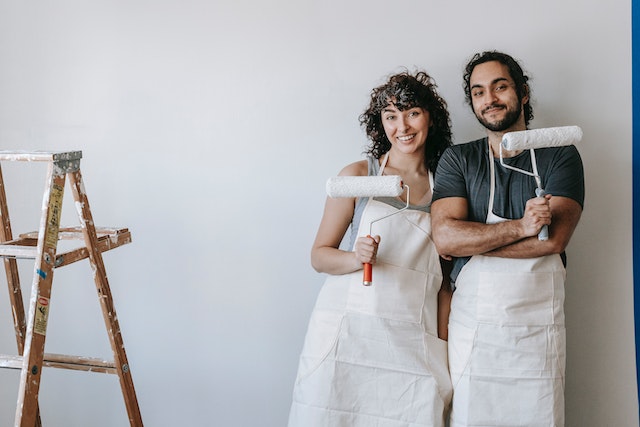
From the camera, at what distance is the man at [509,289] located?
1.60m

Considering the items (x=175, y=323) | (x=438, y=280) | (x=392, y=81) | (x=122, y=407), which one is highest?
(x=392, y=81)

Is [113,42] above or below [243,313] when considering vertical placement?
above

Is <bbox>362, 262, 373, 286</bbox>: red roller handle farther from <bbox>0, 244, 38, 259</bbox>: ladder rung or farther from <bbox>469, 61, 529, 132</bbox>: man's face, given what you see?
<bbox>0, 244, 38, 259</bbox>: ladder rung

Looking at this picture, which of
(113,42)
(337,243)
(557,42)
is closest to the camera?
(337,243)

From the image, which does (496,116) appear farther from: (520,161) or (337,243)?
(337,243)

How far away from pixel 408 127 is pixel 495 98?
0.25 m

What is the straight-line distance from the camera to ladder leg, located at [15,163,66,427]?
4.84ft

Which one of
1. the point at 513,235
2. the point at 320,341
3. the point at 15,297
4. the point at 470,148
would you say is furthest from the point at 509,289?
the point at 15,297

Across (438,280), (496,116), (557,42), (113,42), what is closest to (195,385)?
(438,280)

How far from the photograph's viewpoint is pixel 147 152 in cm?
218

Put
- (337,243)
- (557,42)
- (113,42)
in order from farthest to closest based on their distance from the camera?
(113,42) < (557,42) < (337,243)

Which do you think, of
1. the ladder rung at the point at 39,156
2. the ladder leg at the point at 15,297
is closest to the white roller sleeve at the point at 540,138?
the ladder rung at the point at 39,156

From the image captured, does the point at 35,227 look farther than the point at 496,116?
Yes

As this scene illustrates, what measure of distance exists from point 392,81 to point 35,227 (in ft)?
4.34
